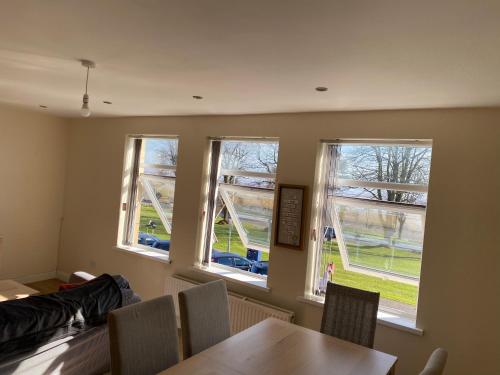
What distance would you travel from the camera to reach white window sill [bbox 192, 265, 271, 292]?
3.87 metres

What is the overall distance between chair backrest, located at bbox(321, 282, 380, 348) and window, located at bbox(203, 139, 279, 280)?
1387mm

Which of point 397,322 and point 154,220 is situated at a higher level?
point 154,220

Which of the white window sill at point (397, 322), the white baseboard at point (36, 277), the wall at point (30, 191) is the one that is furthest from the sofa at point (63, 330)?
the white baseboard at point (36, 277)

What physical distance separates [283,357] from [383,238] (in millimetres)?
1741

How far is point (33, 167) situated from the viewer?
18.0 ft

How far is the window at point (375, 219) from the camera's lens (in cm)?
320

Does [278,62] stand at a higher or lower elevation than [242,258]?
higher

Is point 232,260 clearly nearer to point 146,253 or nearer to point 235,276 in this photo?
point 235,276

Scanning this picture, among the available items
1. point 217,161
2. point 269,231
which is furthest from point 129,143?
point 269,231

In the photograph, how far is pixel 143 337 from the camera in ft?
6.40

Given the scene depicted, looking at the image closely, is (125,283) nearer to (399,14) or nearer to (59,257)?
(399,14)

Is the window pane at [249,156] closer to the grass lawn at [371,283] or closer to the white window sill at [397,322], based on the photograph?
the grass lawn at [371,283]

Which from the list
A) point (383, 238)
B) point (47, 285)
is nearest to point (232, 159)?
point (383, 238)

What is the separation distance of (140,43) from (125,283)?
5.49ft
